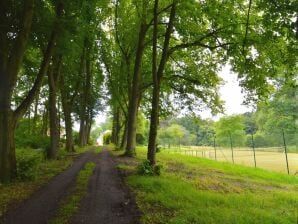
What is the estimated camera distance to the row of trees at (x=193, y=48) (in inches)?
457

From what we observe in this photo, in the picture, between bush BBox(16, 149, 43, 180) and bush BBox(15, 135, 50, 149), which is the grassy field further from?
bush BBox(15, 135, 50, 149)

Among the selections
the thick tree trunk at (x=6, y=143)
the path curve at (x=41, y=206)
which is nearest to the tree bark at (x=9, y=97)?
the thick tree trunk at (x=6, y=143)

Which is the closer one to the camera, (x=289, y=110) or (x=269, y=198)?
(x=269, y=198)

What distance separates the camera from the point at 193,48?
22500 mm

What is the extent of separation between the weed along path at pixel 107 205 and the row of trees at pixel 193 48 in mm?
3995

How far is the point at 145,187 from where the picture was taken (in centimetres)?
1097

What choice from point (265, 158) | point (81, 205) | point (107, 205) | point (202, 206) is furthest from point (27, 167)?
point (265, 158)

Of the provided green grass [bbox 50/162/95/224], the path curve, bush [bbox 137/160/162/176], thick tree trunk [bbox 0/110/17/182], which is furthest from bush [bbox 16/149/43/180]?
bush [bbox 137/160/162/176]

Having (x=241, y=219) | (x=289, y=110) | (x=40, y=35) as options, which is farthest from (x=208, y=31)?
(x=289, y=110)

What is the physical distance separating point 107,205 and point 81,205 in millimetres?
653

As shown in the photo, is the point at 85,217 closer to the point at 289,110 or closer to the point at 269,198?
the point at 269,198

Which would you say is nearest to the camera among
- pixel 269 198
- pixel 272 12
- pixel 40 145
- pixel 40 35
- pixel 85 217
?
pixel 85 217

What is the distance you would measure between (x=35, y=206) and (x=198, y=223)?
13.9ft

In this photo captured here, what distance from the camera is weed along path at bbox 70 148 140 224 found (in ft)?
24.2
